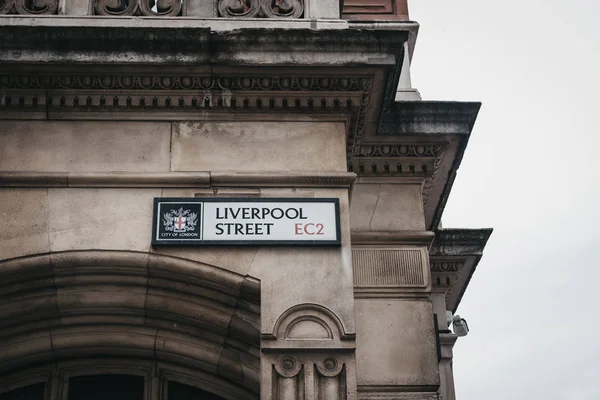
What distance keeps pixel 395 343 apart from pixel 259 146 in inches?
82.4

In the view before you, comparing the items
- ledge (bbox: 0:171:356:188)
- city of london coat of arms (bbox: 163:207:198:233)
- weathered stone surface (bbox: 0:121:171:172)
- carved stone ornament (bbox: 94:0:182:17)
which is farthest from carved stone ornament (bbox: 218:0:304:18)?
city of london coat of arms (bbox: 163:207:198:233)

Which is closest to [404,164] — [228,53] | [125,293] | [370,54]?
[370,54]

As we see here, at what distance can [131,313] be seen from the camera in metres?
8.60

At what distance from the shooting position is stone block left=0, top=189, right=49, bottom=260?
816cm

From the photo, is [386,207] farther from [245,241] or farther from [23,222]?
[23,222]

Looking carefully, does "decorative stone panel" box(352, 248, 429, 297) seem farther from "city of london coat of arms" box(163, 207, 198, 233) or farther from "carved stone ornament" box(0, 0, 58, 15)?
"carved stone ornament" box(0, 0, 58, 15)

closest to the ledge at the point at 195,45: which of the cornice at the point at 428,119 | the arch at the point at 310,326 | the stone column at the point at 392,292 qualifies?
the cornice at the point at 428,119

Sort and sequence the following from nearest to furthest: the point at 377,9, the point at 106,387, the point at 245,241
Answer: the point at 245,241, the point at 106,387, the point at 377,9

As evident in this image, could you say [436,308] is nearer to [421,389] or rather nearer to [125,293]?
[421,389]

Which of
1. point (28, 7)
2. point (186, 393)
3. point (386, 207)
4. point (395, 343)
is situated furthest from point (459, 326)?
point (28, 7)

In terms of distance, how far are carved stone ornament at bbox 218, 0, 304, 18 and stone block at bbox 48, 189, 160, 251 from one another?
1848mm

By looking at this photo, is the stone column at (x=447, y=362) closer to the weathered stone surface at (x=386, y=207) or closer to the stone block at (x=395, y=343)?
the weathered stone surface at (x=386, y=207)

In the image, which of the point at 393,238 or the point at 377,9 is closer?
the point at 393,238

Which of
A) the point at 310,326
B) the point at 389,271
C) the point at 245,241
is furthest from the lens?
the point at 389,271
